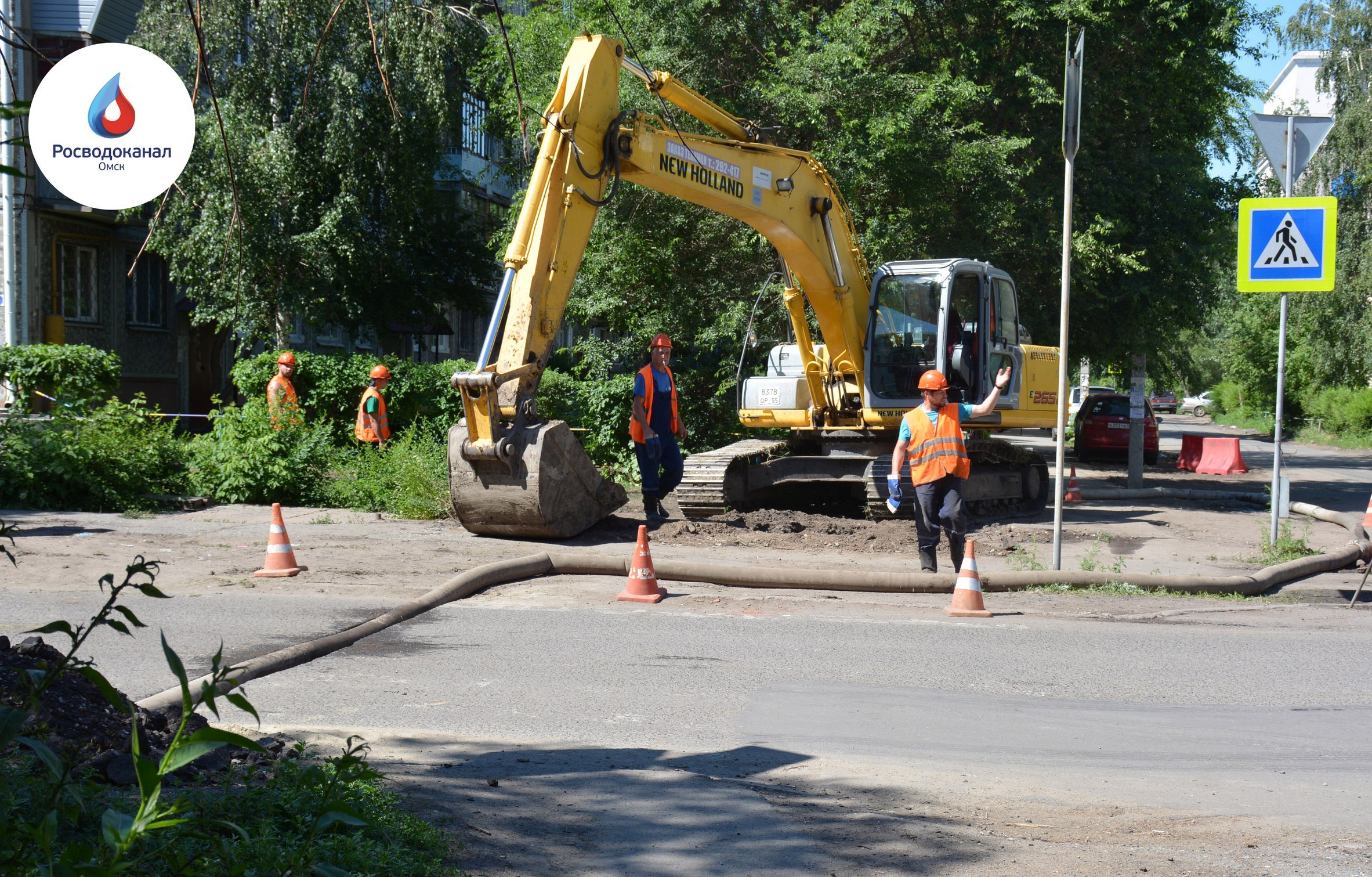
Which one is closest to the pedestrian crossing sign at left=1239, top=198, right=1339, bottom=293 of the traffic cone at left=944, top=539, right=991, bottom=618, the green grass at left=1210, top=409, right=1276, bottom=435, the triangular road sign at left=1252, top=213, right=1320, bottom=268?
the triangular road sign at left=1252, top=213, right=1320, bottom=268

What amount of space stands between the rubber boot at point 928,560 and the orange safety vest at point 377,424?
932 centimetres

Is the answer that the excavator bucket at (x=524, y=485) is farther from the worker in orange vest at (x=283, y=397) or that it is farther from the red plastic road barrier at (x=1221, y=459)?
the red plastic road barrier at (x=1221, y=459)

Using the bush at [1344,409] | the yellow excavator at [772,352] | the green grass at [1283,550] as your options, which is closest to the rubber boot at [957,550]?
the green grass at [1283,550]

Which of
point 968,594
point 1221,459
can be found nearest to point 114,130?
point 968,594

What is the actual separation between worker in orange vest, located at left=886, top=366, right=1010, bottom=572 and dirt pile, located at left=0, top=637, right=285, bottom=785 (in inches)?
276

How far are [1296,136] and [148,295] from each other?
24.9 m

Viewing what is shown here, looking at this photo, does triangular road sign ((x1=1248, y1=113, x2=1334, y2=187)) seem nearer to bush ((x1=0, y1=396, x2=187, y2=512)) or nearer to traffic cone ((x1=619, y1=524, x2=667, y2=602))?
traffic cone ((x1=619, y1=524, x2=667, y2=602))

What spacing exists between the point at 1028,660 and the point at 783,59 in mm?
13564

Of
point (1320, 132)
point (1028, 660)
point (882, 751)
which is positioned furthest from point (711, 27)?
point (882, 751)

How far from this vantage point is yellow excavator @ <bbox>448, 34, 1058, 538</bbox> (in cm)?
1170

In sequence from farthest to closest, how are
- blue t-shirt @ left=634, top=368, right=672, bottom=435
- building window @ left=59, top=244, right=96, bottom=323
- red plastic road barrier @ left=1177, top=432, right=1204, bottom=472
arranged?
red plastic road barrier @ left=1177, top=432, right=1204, bottom=472 → building window @ left=59, top=244, right=96, bottom=323 → blue t-shirt @ left=634, top=368, right=672, bottom=435

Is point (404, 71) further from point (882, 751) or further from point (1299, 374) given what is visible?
point (1299, 374)

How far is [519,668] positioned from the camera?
23.1ft

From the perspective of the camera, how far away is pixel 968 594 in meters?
Answer: 9.17
